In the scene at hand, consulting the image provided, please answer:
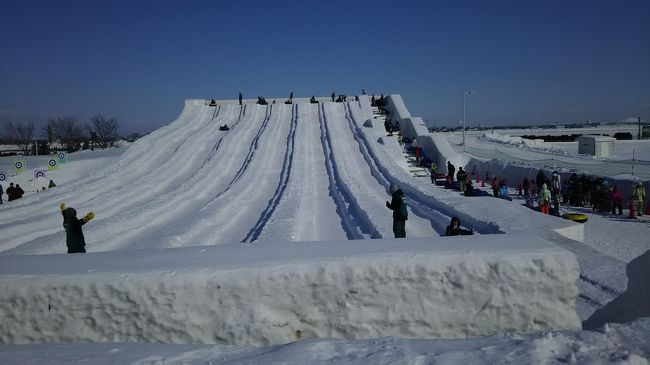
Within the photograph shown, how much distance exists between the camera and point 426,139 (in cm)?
1981

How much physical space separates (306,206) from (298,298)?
8.16 m

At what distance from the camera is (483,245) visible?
129 inches

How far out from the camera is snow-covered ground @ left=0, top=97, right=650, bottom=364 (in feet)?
8.65

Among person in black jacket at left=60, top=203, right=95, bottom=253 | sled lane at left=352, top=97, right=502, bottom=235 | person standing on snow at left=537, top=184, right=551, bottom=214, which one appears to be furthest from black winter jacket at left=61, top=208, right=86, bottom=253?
person standing on snow at left=537, top=184, right=551, bottom=214

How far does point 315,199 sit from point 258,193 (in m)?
2.23

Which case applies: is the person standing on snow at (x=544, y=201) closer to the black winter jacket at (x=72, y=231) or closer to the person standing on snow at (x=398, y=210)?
the person standing on snow at (x=398, y=210)

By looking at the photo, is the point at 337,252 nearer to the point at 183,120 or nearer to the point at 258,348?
the point at 258,348

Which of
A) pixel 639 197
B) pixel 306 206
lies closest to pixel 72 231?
pixel 306 206

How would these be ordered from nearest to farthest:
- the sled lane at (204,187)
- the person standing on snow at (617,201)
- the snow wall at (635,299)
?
1. the snow wall at (635,299)
2. the sled lane at (204,187)
3. the person standing on snow at (617,201)

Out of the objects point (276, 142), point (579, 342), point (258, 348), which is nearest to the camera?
point (579, 342)

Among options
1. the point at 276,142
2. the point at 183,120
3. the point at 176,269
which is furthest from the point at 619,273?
the point at 183,120

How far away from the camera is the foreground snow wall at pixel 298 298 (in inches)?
113

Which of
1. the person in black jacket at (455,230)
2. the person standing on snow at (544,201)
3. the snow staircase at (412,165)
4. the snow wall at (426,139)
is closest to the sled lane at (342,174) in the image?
the person in black jacket at (455,230)

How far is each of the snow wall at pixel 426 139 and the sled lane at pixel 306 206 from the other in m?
4.94
